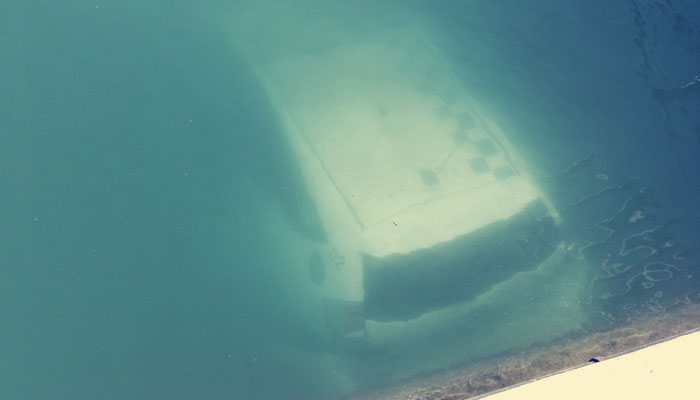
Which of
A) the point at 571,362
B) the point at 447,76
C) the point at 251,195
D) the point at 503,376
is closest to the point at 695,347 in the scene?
the point at 571,362

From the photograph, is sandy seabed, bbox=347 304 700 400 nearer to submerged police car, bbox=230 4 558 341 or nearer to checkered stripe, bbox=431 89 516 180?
submerged police car, bbox=230 4 558 341

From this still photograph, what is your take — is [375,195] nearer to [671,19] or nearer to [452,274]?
[452,274]

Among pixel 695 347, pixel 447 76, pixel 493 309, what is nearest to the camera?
pixel 695 347

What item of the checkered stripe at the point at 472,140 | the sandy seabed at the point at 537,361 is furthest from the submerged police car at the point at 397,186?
the sandy seabed at the point at 537,361

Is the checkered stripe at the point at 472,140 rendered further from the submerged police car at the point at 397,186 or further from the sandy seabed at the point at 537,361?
the sandy seabed at the point at 537,361

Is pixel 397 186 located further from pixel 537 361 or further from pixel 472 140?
pixel 537 361

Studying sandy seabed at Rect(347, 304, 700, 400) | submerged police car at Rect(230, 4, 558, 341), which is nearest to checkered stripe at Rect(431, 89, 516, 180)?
submerged police car at Rect(230, 4, 558, 341)

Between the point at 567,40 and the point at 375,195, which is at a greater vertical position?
the point at 567,40

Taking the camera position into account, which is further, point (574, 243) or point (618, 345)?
point (574, 243)

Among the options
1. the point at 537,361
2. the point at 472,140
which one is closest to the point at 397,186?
the point at 472,140
